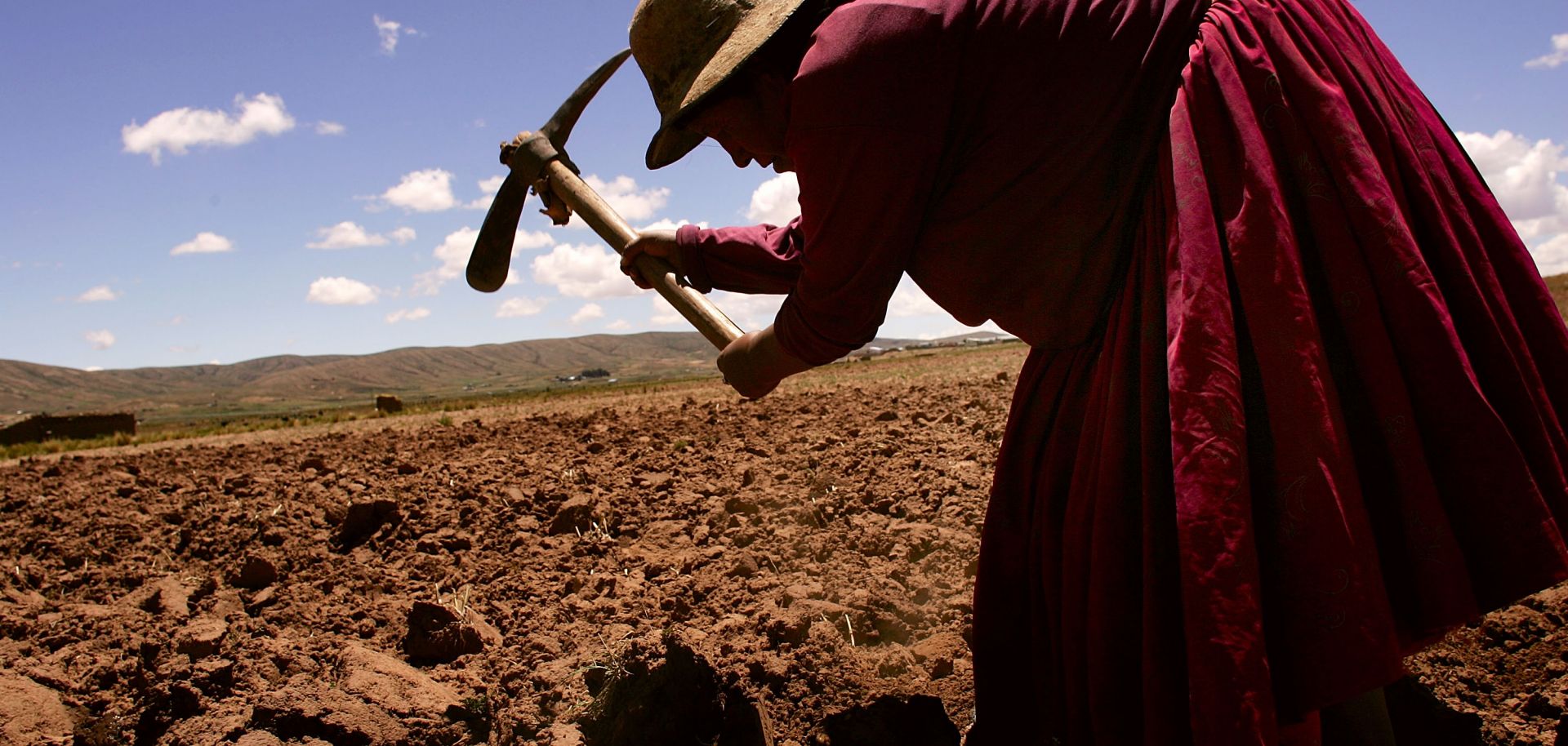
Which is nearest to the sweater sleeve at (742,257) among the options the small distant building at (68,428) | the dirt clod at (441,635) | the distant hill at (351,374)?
the dirt clod at (441,635)

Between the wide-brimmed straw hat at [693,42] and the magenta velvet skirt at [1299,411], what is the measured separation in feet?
2.16

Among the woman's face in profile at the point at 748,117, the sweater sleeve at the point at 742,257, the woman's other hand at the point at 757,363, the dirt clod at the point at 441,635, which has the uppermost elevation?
the woman's face in profile at the point at 748,117

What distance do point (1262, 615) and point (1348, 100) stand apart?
68 centimetres

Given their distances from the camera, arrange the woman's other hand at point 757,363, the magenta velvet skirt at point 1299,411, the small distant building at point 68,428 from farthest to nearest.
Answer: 1. the small distant building at point 68,428
2. the woman's other hand at point 757,363
3. the magenta velvet skirt at point 1299,411

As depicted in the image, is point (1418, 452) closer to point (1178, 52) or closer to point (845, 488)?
point (1178, 52)

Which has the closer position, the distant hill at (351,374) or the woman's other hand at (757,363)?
the woman's other hand at (757,363)

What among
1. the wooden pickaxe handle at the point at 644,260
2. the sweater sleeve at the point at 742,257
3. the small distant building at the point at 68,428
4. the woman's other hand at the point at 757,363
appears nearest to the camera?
the woman's other hand at the point at 757,363

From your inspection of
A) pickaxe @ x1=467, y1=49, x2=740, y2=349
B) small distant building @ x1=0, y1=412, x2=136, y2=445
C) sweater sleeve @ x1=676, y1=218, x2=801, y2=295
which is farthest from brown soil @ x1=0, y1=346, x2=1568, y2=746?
small distant building @ x1=0, y1=412, x2=136, y2=445

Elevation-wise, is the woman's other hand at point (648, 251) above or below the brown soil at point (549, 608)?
above

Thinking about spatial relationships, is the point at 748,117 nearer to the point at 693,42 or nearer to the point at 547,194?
the point at 693,42

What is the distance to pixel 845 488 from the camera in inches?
140

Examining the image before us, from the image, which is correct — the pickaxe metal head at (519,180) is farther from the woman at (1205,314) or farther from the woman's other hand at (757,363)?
the woman at (1205,314)

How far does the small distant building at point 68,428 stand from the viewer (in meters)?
14.2

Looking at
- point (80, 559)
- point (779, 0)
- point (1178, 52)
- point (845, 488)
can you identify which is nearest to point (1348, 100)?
point (1178, 52)
